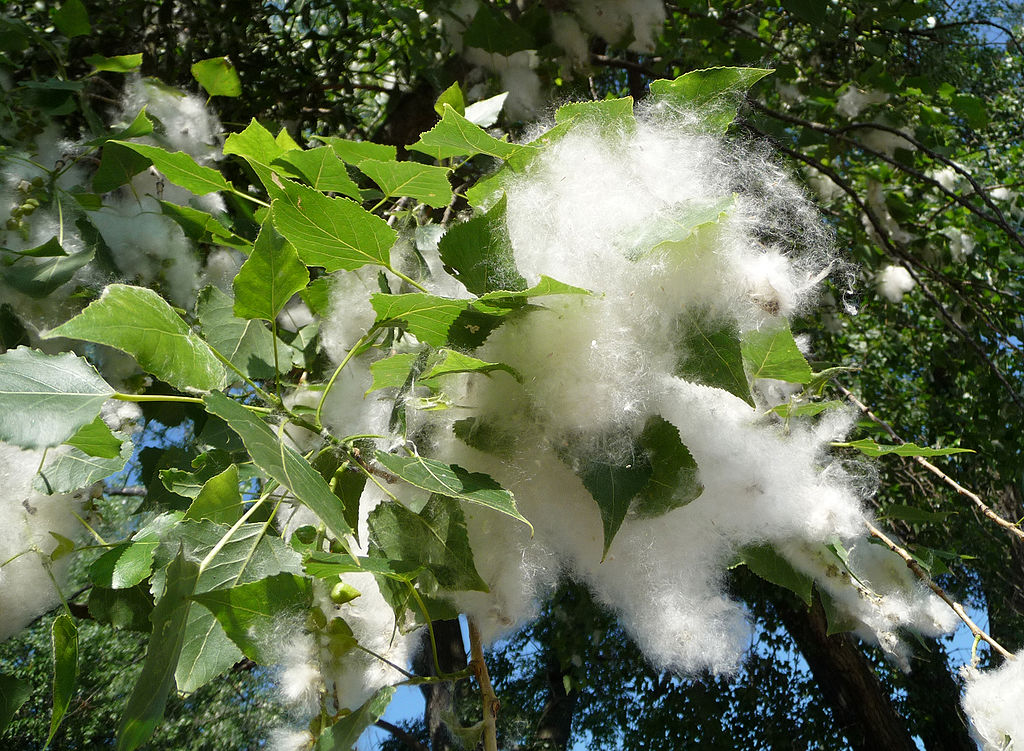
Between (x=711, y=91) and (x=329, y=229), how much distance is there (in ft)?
1.08

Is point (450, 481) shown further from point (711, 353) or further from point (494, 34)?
point (494, 34)

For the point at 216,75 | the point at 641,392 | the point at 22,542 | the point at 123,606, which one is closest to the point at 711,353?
the point at 641,392

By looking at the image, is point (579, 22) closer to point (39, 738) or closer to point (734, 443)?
point (734, 443)

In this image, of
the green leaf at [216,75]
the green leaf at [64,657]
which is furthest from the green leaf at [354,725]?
the green leaf at [216,75]

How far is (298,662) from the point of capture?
74 cm

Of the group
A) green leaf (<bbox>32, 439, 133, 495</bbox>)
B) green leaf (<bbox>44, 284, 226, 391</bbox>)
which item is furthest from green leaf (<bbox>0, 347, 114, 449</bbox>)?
green leaf (<bbox>32, 439, 133, 495</bbox>)

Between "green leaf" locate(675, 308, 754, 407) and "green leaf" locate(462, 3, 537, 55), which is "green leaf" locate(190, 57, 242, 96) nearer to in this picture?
"green leaf" locate(462, 3, 537, 55)

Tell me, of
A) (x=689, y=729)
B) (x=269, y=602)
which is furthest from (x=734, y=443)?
(x=689, y=729)

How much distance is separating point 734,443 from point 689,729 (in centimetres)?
474

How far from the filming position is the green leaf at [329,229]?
0.55 meters

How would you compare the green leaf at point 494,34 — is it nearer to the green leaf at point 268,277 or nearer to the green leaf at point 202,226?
the green leaf at point 202,226

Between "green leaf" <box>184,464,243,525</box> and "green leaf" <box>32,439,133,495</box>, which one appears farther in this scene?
"green leaf" <box>32,439,133,495</box>

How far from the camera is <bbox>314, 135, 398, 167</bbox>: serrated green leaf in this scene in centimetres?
68

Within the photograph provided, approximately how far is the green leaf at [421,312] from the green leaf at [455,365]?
0.02 m
